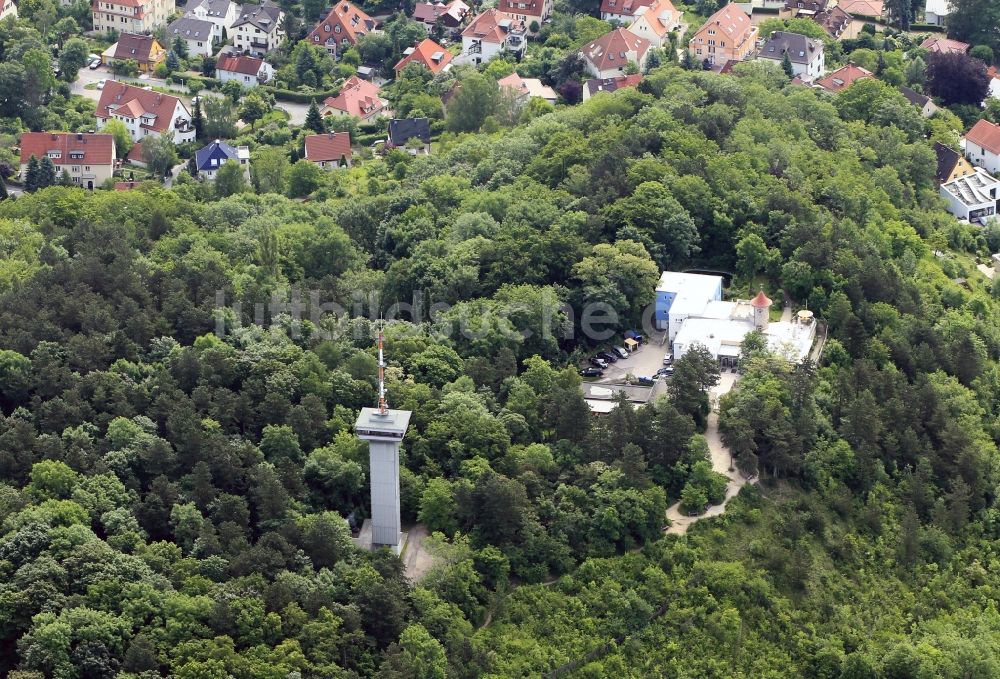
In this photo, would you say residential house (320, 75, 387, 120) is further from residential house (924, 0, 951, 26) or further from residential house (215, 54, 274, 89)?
residential house (924, 0, 951, 26)

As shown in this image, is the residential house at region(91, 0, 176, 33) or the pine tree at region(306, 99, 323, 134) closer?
the pine tree at region(306, 99, 323, 134)

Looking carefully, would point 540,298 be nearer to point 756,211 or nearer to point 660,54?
point 756,211

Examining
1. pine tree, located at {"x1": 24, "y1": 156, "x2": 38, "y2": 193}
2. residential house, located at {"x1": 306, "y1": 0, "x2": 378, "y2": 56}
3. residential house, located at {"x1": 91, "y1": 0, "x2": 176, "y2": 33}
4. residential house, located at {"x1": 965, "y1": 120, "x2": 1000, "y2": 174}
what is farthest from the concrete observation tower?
residential house, located at {"x1": 91, "y1": 0, "x2": 176, "y2": 33}

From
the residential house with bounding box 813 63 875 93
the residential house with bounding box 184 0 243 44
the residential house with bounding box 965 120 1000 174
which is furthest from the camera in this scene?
the residential house with bounding box 184 0 243 44

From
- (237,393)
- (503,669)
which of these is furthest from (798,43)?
(503,669)

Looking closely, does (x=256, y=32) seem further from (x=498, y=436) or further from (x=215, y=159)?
(x=498, y=436)

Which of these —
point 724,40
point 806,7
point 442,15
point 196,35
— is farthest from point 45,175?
point 806,7
